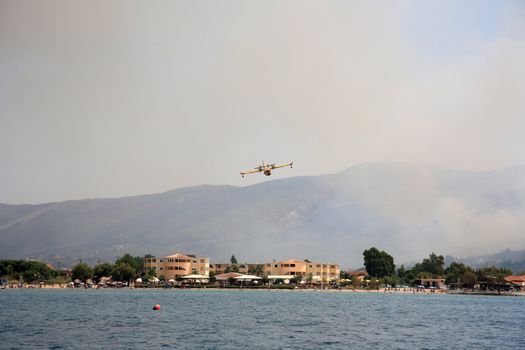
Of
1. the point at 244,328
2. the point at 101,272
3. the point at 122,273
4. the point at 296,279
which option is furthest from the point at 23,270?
the point at 244,328

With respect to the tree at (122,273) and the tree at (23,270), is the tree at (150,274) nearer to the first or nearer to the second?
the tree at (122,273)

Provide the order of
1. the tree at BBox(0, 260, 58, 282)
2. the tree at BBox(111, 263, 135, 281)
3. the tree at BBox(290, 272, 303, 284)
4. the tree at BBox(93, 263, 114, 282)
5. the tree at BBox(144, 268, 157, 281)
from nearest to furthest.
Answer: the tree at BBox(111, 263, 135, 281), the tree at BBox(0, 260, 58, 282), the tree at BBox(93, 263, 114, 282), the tree at BBox(144, 268, 157, 281), the tree at BBox(290, 272, 303, 284)

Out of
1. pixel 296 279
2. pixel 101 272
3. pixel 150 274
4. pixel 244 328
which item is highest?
pixel 101 272

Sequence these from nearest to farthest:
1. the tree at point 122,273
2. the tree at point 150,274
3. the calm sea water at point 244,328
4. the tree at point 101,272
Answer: the calm sea water at point 244,328
the tree at point 122,273
the tree at point 101,272
the tree at point 150,274

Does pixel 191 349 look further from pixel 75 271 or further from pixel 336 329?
pixel 75 271

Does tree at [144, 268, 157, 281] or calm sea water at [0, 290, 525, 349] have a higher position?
tree at [144, 268, 157, 281]

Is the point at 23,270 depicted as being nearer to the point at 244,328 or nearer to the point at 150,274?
the point at 150,274

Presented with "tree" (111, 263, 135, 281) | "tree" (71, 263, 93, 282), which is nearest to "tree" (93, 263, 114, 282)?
"tree" (71, 263, 93, 282)

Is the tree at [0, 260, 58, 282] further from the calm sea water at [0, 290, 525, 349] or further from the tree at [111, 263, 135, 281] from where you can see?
the calm sea water at [0, 290, 525, 349]

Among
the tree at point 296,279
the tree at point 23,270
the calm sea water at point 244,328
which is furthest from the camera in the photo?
the tree at point 296,279

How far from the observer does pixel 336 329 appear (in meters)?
67.6

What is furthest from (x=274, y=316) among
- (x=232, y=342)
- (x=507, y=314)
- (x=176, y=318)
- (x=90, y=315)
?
(x=507, y=314)

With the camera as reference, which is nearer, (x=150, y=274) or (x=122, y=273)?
(x=122, y=273)

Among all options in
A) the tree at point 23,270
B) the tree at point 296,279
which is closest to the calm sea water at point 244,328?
the tree at point 296,279
